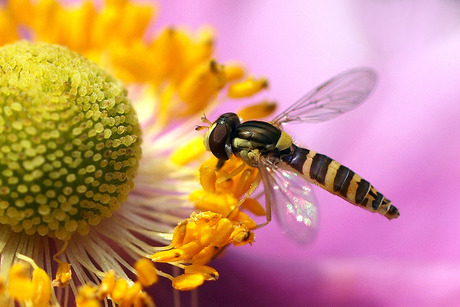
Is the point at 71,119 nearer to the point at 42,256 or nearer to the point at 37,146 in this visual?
the point at 37,146

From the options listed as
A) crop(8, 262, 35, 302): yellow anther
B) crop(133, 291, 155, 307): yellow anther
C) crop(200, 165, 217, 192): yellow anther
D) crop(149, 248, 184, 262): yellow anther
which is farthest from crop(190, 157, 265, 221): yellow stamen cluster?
crop(8, 262, 35, 302): yellow anther

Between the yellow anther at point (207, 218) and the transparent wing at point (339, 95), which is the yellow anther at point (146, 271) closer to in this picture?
the yellow anther at point (207, 218)

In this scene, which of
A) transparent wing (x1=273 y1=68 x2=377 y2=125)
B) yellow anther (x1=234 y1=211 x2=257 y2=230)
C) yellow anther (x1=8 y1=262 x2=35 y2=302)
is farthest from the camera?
transparent wing (x1=273 y1=68 x2=377 y2=125)

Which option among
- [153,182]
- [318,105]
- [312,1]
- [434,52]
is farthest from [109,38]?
[434,52]

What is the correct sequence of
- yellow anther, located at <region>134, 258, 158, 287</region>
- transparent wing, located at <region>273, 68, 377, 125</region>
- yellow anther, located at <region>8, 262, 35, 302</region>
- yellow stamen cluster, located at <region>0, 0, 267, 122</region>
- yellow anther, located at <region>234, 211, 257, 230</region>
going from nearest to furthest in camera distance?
yellow anther, located at <region>8, 262, 35, 302</region> → yellow anther, located at <region>134, 258, 158, 287</region> → yellow anther, located at <region>234, 211, 257, 230</region> → transparent wing, located at <region>273, 68, 377, 125</region> → yellow stamen cluster, located at <region>0, 0, 267, 122</region>

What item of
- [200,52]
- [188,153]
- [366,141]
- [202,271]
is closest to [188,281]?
[202,271]

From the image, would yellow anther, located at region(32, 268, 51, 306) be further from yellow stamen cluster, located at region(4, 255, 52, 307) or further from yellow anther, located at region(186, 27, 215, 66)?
yellow anther, located at region(186, 27, 215, 66)

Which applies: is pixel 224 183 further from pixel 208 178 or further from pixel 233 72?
pixel 233 72
